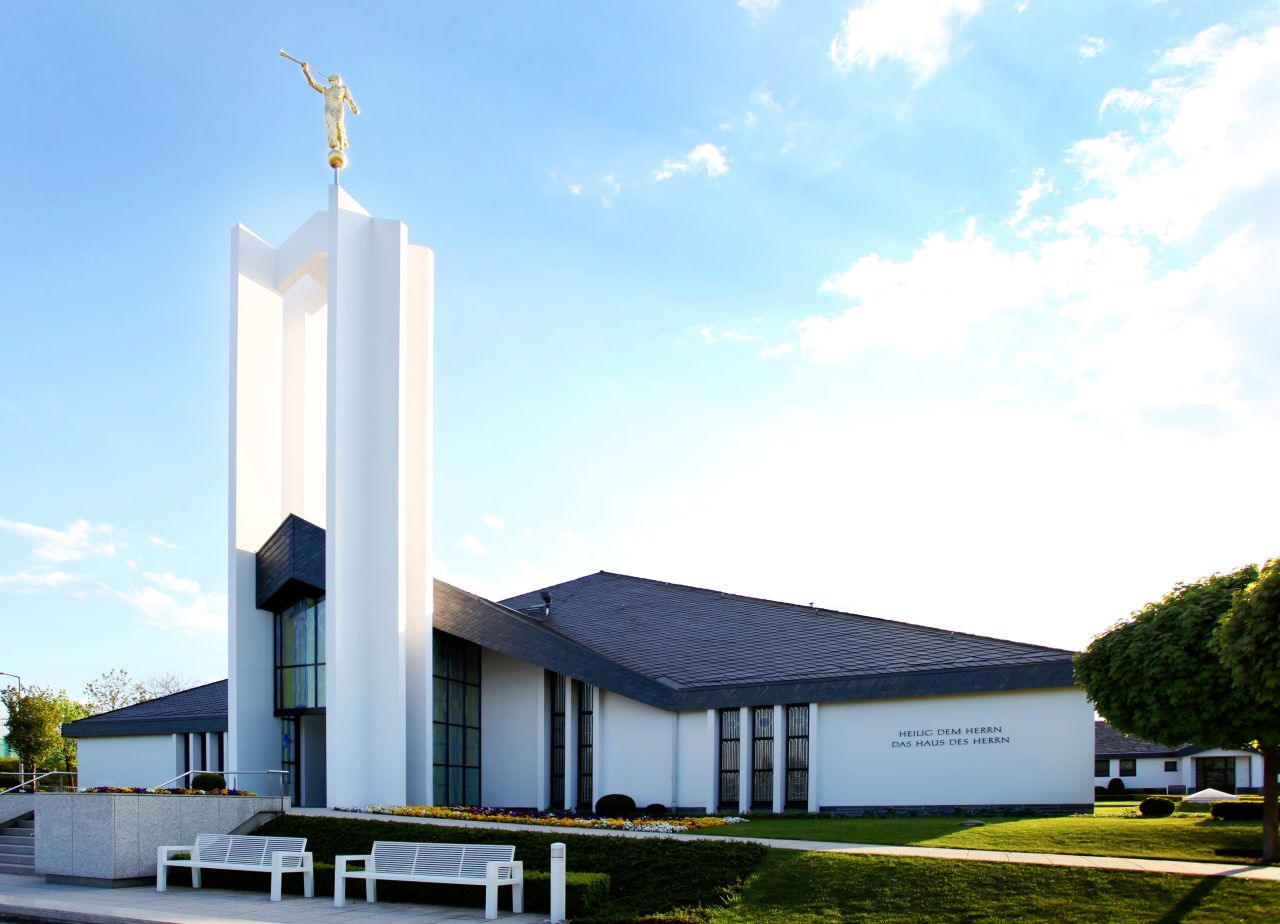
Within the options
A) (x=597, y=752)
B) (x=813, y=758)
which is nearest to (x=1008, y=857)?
(x=813, y=758)

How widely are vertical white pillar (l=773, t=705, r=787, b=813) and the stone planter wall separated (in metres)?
12.0

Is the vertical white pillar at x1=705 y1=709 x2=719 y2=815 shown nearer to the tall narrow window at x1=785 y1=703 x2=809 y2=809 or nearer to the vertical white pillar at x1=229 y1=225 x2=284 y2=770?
the tall narrow window at x1=785 y1=703 x2=809 y2=809

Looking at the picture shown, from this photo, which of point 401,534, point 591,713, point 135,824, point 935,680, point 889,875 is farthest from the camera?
point 591,713

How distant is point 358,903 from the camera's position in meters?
17.0

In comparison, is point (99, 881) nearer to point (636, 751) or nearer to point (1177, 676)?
point (636, 751)

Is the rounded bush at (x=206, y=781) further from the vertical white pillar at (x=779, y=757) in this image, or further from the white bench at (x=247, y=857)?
the vertical white pillar at (x=779, y=757)

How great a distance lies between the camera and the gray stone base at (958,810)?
75.0ft

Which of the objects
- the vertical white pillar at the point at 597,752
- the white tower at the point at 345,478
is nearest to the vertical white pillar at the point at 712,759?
the vertical white pillar at the point at 597,752

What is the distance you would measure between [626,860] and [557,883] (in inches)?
87.0

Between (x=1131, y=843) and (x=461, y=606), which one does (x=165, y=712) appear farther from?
(x=1131, y=843)

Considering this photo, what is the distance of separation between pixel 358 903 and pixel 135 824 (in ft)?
18.2

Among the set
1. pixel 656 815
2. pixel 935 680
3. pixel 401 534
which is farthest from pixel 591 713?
pixel 935 680

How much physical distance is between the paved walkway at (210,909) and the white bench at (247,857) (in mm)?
318

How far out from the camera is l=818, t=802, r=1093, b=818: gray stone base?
75.0 ft
